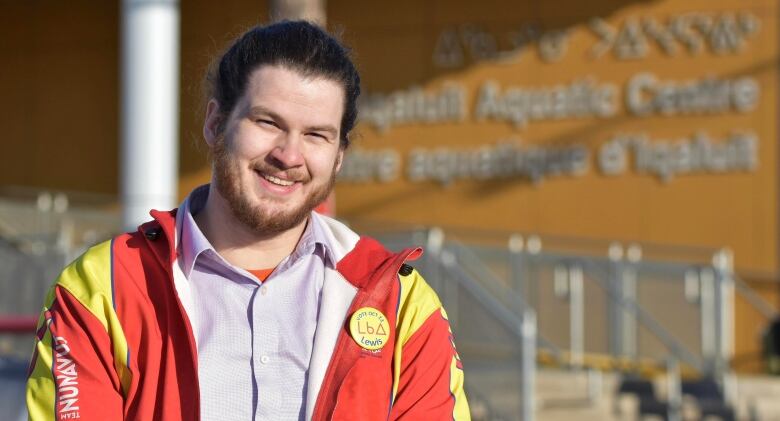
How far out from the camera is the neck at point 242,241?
2.68 meters

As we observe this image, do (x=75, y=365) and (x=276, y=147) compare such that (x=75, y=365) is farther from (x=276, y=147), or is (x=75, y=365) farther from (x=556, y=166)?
(x=556, y=166)

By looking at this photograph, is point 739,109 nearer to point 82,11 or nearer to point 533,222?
point 533,222

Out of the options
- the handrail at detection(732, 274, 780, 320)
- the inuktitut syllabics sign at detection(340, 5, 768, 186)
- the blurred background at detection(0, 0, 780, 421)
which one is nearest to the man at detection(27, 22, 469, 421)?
the blurred background at detection(0, 0, 780, 421)

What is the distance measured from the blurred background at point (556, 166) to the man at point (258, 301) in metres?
9.01

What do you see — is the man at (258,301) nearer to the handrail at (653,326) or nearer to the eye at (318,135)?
the eye at (318,135)

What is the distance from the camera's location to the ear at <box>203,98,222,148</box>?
106 inches

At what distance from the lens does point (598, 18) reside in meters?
19.2

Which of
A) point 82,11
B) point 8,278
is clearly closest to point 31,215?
point 8,278

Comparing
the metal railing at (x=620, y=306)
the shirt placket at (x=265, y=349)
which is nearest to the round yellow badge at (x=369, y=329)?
the shirt placket at (x=265, y=349)

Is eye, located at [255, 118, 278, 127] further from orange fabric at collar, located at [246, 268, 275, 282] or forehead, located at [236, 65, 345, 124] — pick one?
orange fabric at collar, located at [246, 268, 275, 282]

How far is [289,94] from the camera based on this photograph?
2594mm

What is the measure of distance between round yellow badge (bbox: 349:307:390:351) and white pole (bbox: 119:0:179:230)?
568 cm

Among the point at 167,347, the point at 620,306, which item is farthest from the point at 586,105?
the point at 167,347

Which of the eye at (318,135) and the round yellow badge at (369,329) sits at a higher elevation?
the eye at (318,135)
